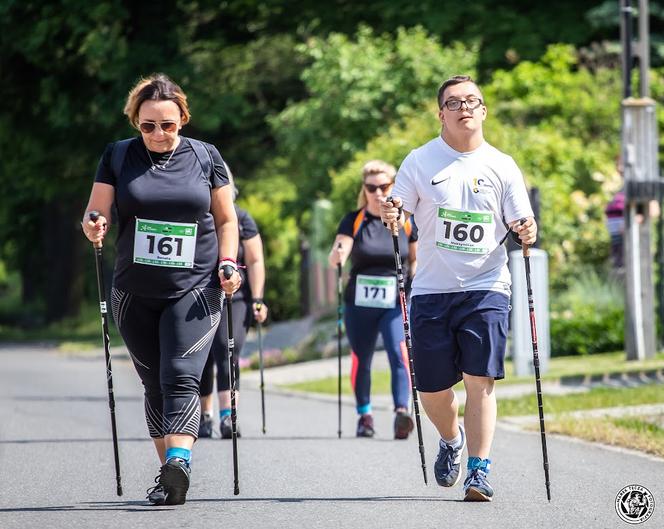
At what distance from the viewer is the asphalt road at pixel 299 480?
698cm

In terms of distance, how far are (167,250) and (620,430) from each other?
4.10 meters

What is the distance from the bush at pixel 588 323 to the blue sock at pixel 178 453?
11.7 m

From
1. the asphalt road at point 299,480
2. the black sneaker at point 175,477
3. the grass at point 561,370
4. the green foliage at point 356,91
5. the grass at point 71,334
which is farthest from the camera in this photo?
the grass at point 71,334

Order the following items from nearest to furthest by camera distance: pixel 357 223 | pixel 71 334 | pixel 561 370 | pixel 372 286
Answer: pixel 372 286 < pixel 357 223 < pixel 561 370 < pixel 71 334

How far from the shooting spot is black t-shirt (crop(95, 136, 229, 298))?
285 inches

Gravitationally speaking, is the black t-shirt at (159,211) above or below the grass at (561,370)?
above

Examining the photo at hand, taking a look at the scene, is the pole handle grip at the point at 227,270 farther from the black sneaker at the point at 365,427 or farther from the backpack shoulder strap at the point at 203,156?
the black sneaker at the point at 365,427

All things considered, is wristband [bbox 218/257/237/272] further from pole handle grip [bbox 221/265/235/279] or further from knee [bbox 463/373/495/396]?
knee [bbox 463/373/495/396]

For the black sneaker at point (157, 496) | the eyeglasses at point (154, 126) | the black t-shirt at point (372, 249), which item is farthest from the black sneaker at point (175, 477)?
the black t-shirt at point (372, 249)

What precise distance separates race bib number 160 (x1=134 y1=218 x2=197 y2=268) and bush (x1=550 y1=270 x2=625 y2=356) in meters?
11.7

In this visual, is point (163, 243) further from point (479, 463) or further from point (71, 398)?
point (71, 398)

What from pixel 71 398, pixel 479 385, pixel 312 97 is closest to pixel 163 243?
pixel 479 385

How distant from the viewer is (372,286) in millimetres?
10789

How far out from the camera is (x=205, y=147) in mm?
7520
